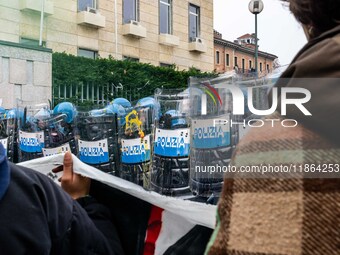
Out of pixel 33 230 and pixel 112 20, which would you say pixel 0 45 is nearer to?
pixel 33 230

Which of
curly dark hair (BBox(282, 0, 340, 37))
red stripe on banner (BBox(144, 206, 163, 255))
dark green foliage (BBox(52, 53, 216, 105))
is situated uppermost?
dark green foliage (BBox(52, 53, 216, 105))

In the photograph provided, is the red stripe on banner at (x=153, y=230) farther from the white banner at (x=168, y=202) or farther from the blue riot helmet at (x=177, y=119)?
the blue riot helmet at (x=177, y=119)

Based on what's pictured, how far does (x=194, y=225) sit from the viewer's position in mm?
1648

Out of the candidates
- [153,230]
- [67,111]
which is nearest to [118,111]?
[67,111]

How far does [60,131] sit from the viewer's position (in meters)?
3.72

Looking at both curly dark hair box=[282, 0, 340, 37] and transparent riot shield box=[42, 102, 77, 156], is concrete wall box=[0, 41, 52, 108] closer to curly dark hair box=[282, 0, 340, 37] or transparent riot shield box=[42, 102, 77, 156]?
transparent riot shield box=[42, 102, 77, 156]

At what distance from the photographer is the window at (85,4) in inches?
587

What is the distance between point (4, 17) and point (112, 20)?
169 inches

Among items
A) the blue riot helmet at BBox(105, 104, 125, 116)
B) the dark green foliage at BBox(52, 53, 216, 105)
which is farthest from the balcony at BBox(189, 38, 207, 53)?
the blue riot helmet at BBox(105, 104, 125, 116)

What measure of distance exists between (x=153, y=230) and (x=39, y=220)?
55 centimetres

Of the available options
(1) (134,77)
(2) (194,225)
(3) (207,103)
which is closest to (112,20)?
(1) (134,77)

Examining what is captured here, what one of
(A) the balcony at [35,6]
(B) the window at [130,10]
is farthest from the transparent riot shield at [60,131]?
(B) the window at [130,10]

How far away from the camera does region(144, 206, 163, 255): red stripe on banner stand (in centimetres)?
170

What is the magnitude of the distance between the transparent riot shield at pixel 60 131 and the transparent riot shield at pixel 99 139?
0.62 ft
